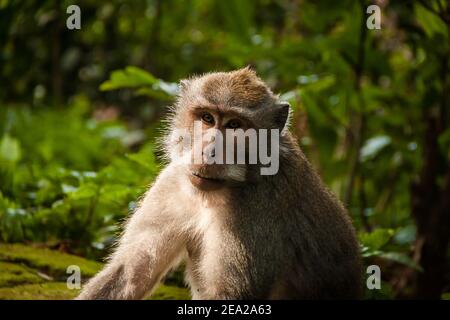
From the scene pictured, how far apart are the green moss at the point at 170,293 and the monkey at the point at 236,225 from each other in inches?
13.9

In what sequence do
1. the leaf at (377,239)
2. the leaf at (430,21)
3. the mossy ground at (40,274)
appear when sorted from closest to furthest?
the mossy ground at (40,274) < the leaf at (377,239) < the leaf at (430,21)

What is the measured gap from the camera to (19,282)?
450 centimetres

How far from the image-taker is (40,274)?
4.73 m

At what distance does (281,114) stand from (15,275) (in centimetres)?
211

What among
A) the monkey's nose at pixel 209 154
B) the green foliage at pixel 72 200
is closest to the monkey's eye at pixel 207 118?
the monkey's nose at pixel 209 154

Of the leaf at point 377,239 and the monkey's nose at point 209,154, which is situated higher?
the monkey's nose at point 209,154

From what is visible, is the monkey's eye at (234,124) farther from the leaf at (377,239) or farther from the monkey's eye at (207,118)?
the leaf at (377,239)

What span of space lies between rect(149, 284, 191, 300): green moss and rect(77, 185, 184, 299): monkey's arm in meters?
0.42

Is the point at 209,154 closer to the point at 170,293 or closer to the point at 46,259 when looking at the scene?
the point at 170,293

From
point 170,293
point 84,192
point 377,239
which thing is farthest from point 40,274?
point 377,239

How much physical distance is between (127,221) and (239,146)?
1123mm

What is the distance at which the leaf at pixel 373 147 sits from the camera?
280 inches

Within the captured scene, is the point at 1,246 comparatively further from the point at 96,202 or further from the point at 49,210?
the point at 96,202
